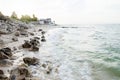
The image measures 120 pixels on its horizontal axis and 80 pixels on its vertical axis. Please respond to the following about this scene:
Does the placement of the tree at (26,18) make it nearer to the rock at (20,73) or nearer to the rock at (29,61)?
the rock at (29,61)

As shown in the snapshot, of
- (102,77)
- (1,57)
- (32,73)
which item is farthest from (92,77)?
(1,57)

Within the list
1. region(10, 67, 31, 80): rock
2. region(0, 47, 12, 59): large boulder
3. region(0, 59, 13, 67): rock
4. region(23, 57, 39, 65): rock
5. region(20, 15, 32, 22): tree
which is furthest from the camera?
region(20, 15, 32, 22): tree

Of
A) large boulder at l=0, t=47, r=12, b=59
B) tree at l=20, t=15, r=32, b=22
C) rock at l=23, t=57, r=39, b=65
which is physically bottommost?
tree at l=20, t=15, r=32, b=22

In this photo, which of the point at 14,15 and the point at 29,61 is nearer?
the point at 29,61

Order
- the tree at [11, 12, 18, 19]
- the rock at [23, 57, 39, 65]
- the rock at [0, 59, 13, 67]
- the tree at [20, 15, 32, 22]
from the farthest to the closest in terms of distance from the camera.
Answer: the tree at [20, 15, 32, 22] < the tree at [11, 12, 18, 19] < the rock at [23, 57, 39, 65] < the rock at [0, 59, 13, 67]

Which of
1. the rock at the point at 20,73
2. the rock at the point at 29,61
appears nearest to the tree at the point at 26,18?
the rock at the point at 29,61

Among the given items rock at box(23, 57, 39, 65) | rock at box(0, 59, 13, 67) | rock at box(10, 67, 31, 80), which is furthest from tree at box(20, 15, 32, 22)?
rock at box(10, 67, 31, 80)

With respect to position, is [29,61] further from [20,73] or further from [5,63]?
[20,73]

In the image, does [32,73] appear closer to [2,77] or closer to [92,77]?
[2,77]

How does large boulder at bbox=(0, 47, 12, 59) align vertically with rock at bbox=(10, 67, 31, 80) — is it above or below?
above

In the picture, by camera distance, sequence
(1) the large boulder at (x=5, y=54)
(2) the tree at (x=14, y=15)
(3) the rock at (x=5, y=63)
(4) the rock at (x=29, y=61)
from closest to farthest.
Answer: (3) the rock at (x=5, y=63) < (4) the rock at (x=29, y=61) < (1) the large boulder at (x=5, y=54) < (2) the tree at (x=14, y=15)

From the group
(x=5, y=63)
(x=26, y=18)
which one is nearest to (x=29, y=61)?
(x=5, y=63)

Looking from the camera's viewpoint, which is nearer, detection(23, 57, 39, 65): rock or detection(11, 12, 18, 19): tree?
detection(23, 57, 39, 65): rock

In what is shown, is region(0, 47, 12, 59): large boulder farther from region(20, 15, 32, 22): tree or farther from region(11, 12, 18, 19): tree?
region(20, 15, 32, 22): tree
